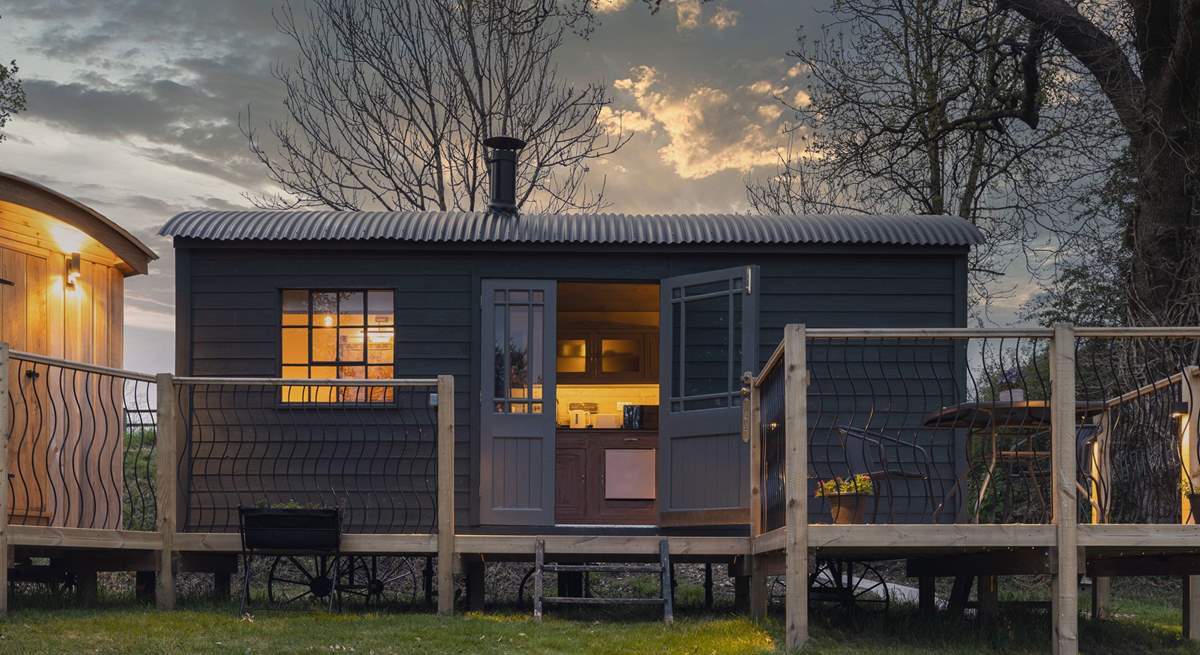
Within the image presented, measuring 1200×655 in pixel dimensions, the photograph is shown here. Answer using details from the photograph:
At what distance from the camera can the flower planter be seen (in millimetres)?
6691

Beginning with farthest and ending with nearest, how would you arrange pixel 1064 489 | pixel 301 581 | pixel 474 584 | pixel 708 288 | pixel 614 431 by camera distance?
pixel 614 431 < pixel 301 581 < pixel 708 288 < pixel 474 584 < pixel 1064 489

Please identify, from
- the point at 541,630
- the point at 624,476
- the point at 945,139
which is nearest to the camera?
the point at 541,630

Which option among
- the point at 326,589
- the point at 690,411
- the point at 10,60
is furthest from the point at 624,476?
the point at 10,60

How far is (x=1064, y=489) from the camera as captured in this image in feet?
19.6

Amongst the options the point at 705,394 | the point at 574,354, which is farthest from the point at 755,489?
the point at 574,354

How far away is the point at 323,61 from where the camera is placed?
54.2 ft

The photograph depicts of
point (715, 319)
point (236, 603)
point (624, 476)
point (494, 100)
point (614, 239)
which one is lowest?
point (236, 603)

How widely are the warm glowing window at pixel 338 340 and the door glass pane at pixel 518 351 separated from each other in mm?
908

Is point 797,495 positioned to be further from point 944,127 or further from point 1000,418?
point 944,127

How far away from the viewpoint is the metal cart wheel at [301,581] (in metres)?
8.27

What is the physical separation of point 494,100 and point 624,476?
7.67 meters

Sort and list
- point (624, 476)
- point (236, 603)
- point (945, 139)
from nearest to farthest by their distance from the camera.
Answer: point (236, 603) → point (624, 476) → point (945, 139)

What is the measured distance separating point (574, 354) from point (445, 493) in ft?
14.7

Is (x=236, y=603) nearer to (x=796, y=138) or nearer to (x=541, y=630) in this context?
(x=541, y=630)
